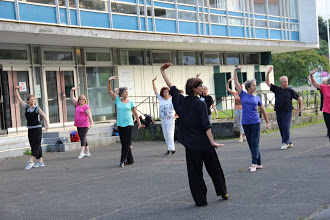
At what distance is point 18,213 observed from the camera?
273 inches

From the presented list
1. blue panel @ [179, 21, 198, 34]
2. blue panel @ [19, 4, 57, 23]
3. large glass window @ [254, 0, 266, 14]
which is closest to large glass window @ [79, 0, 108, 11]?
blue panel @ [19, 4, 57, 23]

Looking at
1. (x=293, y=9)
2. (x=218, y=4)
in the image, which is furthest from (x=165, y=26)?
(x=293, y=9)

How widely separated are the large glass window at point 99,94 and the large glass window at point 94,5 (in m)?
3.02

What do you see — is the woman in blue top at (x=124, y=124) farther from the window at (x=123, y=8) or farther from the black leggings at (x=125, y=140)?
the window at (x=123, y=8)

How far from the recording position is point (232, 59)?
98.4 ft

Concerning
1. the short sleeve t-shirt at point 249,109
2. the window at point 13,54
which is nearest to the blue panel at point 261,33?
the window at point 13,54

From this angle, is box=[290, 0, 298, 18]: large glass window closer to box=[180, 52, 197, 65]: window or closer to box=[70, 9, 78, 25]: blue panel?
box=[180, 52, 197, 65]: window

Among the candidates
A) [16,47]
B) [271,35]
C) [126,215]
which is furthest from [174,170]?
[271,35]

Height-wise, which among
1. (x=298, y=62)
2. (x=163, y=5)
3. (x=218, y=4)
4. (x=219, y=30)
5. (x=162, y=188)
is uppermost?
(x=218, y=4)

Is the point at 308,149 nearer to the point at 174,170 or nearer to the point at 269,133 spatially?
the point at 174,170

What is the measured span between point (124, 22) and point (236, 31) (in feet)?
27.4

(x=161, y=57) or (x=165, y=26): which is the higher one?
(x=165, y=26)

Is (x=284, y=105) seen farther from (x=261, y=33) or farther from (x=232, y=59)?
(x=232, y=59)

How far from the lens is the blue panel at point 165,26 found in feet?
70.4
